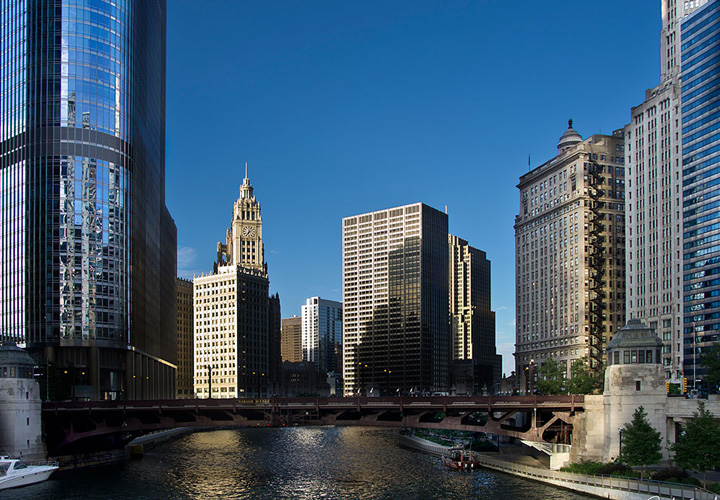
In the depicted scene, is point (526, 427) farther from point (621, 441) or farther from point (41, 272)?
point (41, 272)

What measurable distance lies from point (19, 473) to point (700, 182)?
5197 inches

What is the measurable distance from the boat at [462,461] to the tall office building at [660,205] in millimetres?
61792

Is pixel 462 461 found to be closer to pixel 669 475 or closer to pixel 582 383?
pixel 582 383

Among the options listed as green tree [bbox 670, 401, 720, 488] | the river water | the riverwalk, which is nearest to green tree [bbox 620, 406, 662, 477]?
green tree [bbox 670, 401, 720, 488]

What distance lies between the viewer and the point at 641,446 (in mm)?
80750

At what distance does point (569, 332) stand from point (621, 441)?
371 feet

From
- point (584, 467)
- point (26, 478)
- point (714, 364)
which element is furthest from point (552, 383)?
point (26, 478)

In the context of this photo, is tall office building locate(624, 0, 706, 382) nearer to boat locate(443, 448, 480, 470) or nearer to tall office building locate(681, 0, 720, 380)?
tall office building locate(681, 0, 720, 380)

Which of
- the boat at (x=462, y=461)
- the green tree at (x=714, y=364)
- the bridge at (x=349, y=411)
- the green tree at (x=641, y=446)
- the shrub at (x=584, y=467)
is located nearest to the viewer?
the green tree at (x=641, y=446)

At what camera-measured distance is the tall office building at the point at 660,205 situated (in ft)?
519

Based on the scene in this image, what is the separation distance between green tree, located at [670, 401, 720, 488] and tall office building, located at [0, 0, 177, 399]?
111919 mm

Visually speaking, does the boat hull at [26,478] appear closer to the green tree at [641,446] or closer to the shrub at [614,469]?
the shrub at [614,469]

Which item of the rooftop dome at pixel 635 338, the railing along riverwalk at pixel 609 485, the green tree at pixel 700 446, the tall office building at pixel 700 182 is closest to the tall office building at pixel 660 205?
the tall office building at pixel 700 182

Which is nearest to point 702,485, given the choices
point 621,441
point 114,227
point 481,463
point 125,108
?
point 621,441
